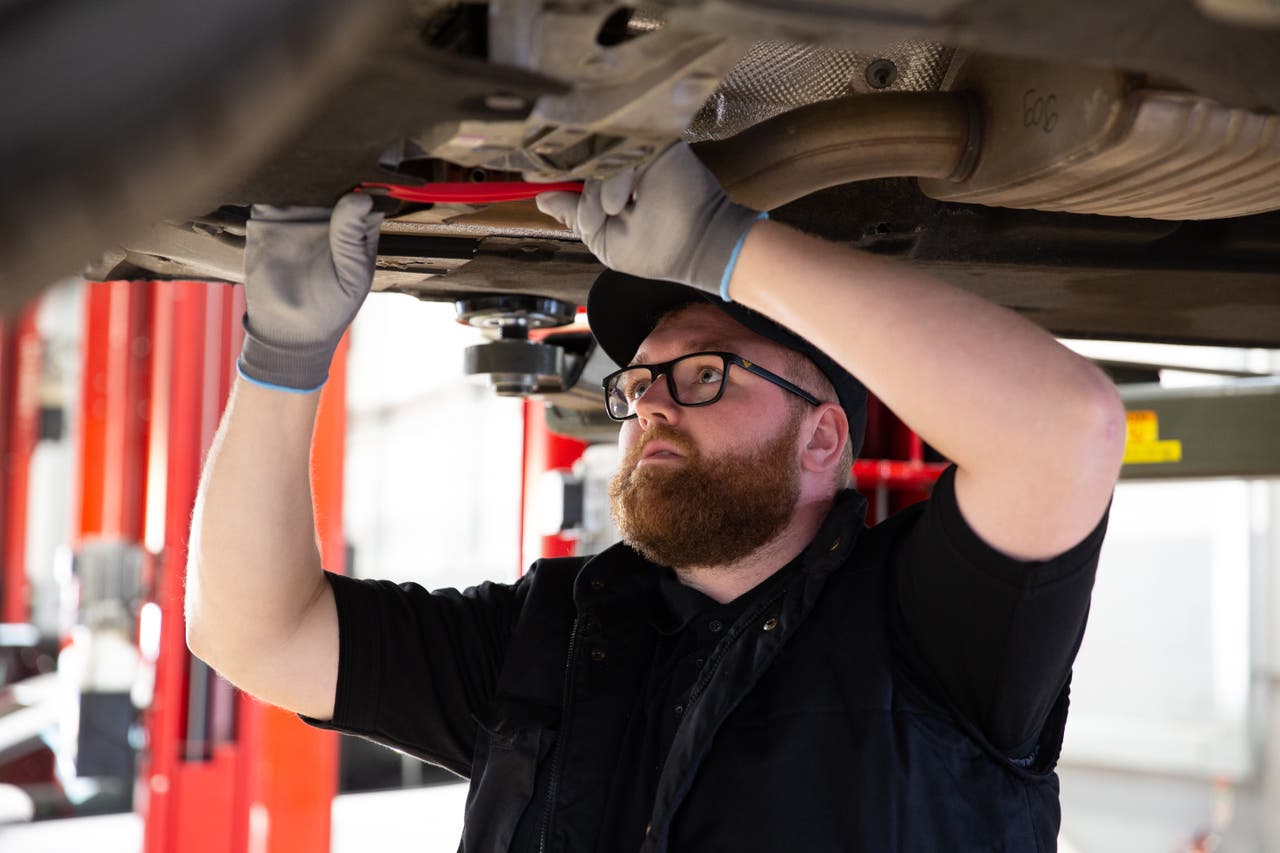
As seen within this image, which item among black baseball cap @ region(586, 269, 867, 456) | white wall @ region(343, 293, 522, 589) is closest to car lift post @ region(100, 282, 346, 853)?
black baseball cap @ region(586, 269, 867, 456)

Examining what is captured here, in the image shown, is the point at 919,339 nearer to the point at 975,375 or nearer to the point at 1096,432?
the point at 975,375

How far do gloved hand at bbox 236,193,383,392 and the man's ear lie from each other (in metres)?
0.55

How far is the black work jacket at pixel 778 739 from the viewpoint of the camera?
111 cm

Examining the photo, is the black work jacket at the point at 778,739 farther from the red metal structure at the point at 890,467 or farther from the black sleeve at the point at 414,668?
the red metal structure at the point at 890,467

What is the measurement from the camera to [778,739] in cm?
116

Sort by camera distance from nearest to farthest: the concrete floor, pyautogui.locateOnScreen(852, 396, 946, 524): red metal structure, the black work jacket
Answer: the black work jacket
pyautogui.locateOnScreen(852, 396, 946, 524): red metal structure
the concrete floor

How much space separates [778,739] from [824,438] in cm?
40

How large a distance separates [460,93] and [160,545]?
359cm

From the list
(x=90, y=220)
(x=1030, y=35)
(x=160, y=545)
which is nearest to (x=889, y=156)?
(x=1030, y=35)

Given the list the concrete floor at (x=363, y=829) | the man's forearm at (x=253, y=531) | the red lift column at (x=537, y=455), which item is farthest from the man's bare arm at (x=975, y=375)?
the concrete floor at (x=363, y=829)

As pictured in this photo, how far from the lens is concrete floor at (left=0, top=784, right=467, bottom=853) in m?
4.33

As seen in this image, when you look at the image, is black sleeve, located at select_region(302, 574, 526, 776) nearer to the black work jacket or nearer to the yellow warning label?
the black work jacket

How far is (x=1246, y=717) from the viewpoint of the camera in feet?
14.6

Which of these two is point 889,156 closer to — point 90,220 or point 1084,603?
point 1084,603
